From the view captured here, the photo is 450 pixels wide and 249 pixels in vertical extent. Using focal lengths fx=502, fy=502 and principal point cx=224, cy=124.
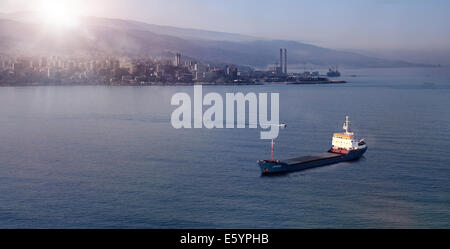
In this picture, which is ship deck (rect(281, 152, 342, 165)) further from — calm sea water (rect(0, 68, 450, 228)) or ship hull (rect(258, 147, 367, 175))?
calm sea water (rect(0, 68, 450, 228))

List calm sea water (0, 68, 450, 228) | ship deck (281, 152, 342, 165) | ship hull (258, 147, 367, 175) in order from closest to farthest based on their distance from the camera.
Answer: calm sea water (0, 68, 450, 228)
ship hull (258, 147, 367, 175)
ship deck (281, 152, 342, 165)

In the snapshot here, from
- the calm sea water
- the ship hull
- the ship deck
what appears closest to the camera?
the calm sea water

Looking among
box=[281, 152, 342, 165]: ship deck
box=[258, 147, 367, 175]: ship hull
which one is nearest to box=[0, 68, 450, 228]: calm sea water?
box=[258, 147, 367, 175]: ship hull

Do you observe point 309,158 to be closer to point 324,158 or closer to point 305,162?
point 324,158

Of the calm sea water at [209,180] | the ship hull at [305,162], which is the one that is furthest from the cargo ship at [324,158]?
the calm sea water at [209,180]

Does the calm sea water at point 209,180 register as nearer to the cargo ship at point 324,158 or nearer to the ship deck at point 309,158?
the cargo ship at point 324,158

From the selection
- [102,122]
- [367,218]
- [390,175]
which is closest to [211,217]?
[367,218]
